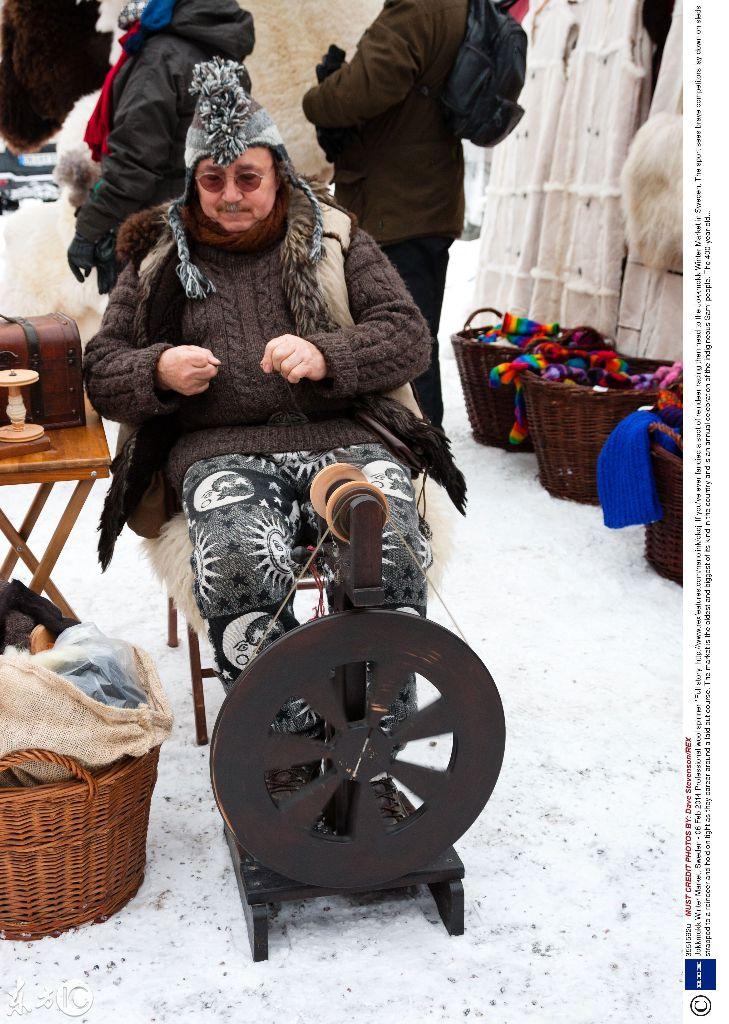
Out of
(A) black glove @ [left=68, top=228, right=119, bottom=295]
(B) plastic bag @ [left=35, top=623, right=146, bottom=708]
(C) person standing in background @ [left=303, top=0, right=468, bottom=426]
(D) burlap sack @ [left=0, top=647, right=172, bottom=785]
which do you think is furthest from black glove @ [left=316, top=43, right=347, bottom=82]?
(D) burlap sack @ [left=0, top=647, right=172, bottom=785]

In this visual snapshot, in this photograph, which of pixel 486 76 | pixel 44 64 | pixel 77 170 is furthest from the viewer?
pixel 77 170

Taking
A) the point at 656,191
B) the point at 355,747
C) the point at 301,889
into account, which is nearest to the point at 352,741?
the point at 355,747

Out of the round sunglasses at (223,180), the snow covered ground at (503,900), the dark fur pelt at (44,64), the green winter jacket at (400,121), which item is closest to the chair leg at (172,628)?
the snow covered ground at (503,900)

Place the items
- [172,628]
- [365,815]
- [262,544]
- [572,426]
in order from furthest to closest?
[572,426] < [172,628] < [262,544] < [365,815]

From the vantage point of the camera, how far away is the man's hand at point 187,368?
2.10 meters

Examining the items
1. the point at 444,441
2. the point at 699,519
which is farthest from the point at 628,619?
the point at 699,519

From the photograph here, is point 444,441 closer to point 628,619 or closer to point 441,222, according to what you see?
point 628,619

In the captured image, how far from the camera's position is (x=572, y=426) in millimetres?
3869

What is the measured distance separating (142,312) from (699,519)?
1382 millimetres

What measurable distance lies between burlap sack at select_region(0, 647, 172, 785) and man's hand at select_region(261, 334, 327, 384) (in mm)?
706

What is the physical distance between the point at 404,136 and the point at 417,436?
6.02 ft

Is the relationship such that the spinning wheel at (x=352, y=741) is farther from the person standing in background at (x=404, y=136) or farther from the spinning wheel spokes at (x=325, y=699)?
the person standing in background at (x=404, y=136)

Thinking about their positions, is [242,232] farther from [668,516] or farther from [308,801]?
[668,516]

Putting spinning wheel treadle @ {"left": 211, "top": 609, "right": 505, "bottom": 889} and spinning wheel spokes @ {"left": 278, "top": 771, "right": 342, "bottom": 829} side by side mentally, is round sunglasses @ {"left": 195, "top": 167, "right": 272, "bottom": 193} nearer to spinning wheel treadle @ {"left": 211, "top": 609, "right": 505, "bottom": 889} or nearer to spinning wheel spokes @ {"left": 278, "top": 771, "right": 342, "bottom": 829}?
spinning wheel treadle @ {"left": 211, "top": 609, "right": 505, "bottom": 889}
